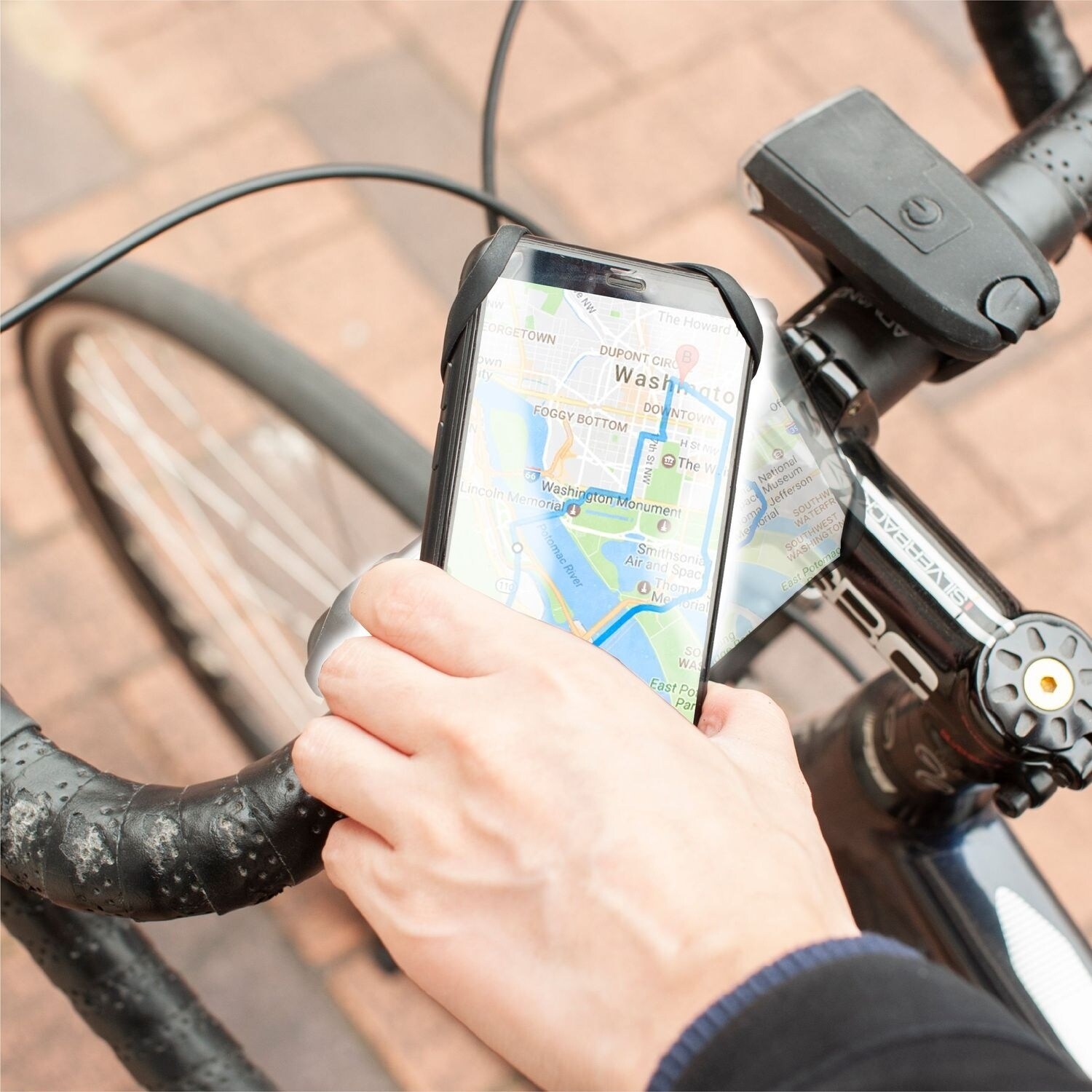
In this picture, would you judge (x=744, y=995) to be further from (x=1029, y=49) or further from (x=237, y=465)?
(x=237, y=465)

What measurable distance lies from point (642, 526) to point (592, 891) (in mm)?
188

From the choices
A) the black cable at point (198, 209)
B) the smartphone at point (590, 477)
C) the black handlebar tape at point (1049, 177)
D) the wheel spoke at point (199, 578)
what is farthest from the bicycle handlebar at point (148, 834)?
the wheel spoke at point (199, 578)

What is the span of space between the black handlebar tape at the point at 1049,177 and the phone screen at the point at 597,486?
0.83 feet

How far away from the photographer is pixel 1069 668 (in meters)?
0.61

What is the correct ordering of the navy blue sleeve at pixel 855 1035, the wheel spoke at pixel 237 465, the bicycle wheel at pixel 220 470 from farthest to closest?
the wheel spoke at pixel 237 465 → the bicycle wheel at pixel 220 470 → the navy blue sleeve at pixel 855 1035

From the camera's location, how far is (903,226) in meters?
0.62

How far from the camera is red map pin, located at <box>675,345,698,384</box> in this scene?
0.57m

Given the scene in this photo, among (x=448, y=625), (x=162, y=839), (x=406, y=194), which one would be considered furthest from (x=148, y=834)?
(x=406, y=194)

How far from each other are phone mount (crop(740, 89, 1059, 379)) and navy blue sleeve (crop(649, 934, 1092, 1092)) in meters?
0.35

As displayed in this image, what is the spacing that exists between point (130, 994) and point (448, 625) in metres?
0.38

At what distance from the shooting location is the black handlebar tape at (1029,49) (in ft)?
2.42

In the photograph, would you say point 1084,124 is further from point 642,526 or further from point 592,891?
point 592,891

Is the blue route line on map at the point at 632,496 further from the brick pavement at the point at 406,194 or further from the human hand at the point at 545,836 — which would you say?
the brick pavement at the point at 406,194

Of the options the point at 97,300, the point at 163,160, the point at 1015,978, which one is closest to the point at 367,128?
the point at 163,160
